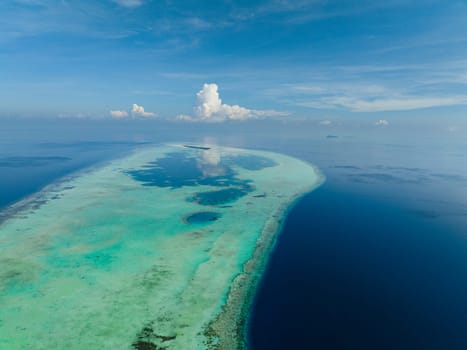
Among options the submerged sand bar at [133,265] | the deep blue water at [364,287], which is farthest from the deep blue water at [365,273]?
the submerged sand bar at [133,265]

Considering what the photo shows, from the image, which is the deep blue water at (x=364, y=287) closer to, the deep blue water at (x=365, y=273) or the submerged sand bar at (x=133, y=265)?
the deep blue water at (x=365, y=273)

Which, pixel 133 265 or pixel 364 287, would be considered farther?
pixel 133 265

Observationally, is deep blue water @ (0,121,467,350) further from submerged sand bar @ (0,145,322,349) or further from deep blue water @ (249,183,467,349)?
submerged sand bar @ (0,145,322,349)

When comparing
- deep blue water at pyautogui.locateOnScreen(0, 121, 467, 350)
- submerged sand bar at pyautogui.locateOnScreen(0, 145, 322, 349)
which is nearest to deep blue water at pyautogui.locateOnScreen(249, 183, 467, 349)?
deep blue water at pyautogui.locateOnScreen(0, 121, 467, 350)

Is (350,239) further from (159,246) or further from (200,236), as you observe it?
(159,246)

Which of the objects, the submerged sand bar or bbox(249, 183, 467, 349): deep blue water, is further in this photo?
bbox(249, 183, 467, 349): deep blue water

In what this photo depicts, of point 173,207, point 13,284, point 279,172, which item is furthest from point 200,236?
point 279,172

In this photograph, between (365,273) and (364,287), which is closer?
(364,287)

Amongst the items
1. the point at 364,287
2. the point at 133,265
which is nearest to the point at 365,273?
the point at 364,287

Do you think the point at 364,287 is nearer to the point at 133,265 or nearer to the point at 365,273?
the point at 365,273
